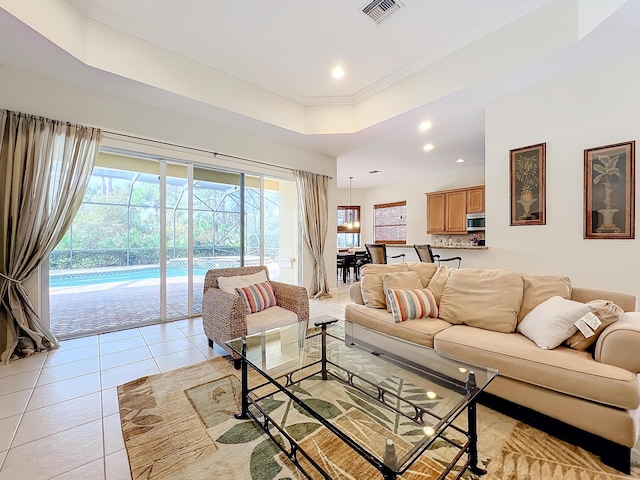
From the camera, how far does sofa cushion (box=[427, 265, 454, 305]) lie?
2684mm

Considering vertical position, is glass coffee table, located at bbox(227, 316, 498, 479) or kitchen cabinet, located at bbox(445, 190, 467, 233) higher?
kitchen cabinet, located at bbox(445, 190, 467, 233)

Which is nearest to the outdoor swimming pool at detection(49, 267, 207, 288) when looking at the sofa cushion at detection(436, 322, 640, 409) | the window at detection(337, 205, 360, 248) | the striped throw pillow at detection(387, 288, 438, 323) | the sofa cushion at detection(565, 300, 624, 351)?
the striped throw pillow at detection(387, 288, 438, 323)

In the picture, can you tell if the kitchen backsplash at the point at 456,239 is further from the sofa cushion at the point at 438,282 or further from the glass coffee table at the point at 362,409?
the glass coffee table at the point at 362,409

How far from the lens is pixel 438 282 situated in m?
2.74

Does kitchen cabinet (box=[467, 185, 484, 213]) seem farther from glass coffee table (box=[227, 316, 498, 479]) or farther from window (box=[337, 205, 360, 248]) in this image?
glass coffee table (box=[227, 316, 498, 479])

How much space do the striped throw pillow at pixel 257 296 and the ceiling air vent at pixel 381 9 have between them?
3018 millimetres

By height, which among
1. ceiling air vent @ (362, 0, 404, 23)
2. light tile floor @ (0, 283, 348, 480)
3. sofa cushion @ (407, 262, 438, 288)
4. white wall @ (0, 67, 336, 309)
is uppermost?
ceiling air vent @ (362, 0, 404, 23)

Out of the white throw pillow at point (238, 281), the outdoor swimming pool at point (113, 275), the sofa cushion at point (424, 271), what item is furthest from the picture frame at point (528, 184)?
the outdoor swimming pool at point (113, 275)

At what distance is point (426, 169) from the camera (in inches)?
290

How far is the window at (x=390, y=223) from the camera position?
8.79 metres

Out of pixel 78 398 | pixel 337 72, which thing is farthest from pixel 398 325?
pixel 337 72

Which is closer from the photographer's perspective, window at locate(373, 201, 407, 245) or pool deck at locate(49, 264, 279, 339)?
pool deck at locate(49, 264, 279, 339)

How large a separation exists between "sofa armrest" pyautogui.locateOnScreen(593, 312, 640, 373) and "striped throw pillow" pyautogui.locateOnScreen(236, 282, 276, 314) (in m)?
2.62

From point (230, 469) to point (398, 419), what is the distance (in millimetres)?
907
